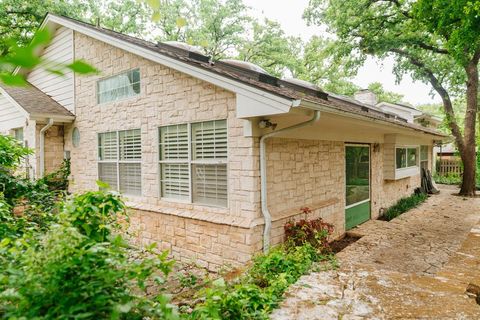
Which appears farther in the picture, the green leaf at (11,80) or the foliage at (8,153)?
the foliage at (8,153)

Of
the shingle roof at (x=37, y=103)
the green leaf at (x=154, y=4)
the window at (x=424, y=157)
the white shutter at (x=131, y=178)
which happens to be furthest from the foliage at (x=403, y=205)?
the shingle roof at (x=37, y=103)

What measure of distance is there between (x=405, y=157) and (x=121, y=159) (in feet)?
31.3

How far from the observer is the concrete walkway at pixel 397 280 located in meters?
3.33

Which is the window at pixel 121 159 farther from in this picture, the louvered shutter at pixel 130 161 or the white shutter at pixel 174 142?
the white shutter at pixel 174 142

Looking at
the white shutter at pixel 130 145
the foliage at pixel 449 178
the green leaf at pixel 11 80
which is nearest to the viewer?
the green leaf at pixel 11 80

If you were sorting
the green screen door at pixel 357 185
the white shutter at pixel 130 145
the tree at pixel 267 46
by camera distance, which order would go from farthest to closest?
1. the tree at pixel 267 46
2. the green screen door at pixel 357 185
3. the white shutter at pixel 130 145

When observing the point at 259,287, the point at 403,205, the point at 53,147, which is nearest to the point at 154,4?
the point at 259,287

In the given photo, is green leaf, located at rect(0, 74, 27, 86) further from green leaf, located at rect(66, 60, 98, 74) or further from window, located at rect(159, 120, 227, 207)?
window, located at rect(159, 120, 227, 207)

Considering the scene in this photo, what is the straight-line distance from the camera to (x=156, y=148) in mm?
6285

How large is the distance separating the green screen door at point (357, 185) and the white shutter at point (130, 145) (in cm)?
500

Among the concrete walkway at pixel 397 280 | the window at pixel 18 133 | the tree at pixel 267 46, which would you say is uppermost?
the tree at pixel 267 46

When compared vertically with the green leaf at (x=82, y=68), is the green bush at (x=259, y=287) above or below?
below

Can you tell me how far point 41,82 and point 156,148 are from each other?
6.27 meters

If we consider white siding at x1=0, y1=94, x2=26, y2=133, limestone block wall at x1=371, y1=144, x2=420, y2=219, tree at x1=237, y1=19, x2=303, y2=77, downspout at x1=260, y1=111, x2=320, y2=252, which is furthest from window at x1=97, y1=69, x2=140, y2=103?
tree at x1=237, y1=19, x2=303, y2=77
